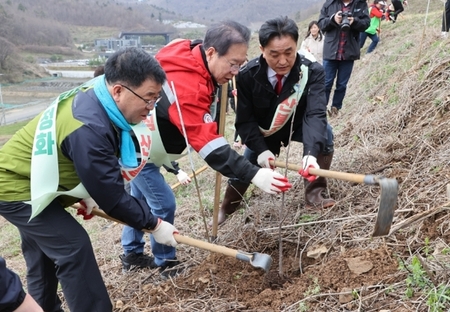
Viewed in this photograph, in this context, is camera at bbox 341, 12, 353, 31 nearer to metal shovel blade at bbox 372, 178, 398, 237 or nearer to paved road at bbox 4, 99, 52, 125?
metal shovel blade at bbox 372, 178, 398, 237

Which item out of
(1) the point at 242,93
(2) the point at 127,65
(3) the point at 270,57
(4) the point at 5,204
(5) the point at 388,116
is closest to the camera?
(2) the point at 127,65

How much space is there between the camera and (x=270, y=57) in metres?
2.81

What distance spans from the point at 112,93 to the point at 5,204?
81 cm

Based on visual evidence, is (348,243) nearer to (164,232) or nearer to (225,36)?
(164,232)

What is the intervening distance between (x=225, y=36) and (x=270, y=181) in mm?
892

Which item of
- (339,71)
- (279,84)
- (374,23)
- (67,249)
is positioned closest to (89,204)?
(67,249)

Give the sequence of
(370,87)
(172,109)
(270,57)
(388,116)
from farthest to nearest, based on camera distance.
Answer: (370,87) → (388,116) → (270,57) → (172,109)

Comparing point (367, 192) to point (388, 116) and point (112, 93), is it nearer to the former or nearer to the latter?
point (388, 116)

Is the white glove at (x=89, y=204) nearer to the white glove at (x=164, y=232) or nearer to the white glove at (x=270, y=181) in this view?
the white glove at (x=164, y=232)

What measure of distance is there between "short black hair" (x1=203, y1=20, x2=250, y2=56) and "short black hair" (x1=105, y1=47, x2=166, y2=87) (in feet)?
1.75

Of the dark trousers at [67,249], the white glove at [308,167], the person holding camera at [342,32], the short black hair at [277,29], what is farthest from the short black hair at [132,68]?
the person holding camera at [342,32]

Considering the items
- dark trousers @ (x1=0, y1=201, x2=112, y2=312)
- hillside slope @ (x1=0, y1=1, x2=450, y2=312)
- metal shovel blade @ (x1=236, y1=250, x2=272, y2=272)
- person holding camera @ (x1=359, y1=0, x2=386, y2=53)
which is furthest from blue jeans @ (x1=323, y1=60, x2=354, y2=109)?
person holding camera @ (x1=359, y1=0, x2=386, y2=53)

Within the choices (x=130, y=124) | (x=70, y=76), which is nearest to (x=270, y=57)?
(x=130, y=124)

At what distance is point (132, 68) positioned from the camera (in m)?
2.03
